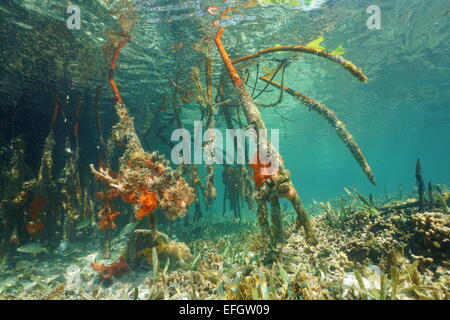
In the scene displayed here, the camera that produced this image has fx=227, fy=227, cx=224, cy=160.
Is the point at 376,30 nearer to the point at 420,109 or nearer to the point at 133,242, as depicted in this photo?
the point at 133,242

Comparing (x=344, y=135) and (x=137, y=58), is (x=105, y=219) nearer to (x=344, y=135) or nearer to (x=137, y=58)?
(x=344, y=135)

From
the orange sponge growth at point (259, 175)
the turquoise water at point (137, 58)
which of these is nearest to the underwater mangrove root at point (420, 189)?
the turquoise water at point (137, 58)

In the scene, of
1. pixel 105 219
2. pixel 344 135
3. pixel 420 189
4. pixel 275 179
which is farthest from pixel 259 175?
pixel 105 219

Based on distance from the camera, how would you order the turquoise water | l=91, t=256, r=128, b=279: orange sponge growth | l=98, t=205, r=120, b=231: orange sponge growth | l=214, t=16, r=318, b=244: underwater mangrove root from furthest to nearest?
1. the turquoise water
2. l=98, t=205, r=120, b=231: orange sponge growth
3. l=91, t=256, r=128, b=279: orange sponge growth
4. l=214, t=16, r=318, b=244: underwater mangrove root

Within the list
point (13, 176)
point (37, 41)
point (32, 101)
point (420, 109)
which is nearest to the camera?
point (13, 176)

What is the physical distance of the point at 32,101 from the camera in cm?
1070

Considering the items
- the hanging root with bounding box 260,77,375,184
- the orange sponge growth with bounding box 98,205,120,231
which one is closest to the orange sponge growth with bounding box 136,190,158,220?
the orange sponge growth with bounding box 98,205,120,231

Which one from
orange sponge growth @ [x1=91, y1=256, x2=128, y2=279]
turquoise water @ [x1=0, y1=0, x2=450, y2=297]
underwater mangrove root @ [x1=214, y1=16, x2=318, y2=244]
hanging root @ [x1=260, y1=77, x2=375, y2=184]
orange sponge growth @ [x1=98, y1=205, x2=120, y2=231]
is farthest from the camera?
turquoise water @ [x1=0, y1=0, x2=450, y2=297]

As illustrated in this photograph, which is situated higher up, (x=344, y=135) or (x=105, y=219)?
(x=344, y=135)

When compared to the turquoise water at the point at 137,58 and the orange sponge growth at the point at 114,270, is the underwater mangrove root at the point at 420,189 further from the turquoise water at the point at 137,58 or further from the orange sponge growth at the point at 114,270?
the orange sponge growth at the point at 114,270

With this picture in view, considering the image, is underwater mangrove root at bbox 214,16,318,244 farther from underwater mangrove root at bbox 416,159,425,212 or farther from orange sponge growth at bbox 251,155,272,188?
underwater mangrove root at bbox 416,159,425,212
